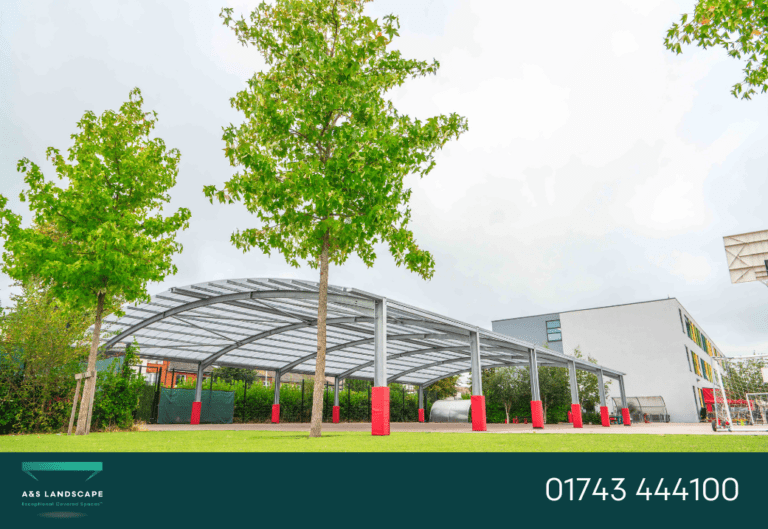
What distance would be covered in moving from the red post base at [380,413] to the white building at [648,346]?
4142cm

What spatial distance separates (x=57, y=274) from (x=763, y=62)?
61.2 ft

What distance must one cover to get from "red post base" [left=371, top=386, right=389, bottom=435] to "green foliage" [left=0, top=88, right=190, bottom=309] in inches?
303

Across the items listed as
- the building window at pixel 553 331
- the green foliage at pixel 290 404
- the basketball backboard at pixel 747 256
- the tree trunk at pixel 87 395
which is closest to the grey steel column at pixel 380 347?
the tree trunk at pixel 87 395

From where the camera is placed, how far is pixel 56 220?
43.1 ft

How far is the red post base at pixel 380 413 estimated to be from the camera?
13.4m

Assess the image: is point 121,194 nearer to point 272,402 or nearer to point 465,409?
point 272,402

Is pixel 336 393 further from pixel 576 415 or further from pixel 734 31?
pixel 734 31

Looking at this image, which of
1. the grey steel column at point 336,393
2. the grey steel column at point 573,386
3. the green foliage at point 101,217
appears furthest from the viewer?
the grey steel column at point 336,393

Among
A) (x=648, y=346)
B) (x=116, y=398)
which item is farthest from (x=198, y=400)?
(x=648, y=346)

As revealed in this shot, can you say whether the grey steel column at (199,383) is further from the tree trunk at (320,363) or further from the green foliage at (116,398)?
the tree trunk at (320,363)

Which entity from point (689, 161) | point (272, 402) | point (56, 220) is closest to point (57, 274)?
point (56, 220)

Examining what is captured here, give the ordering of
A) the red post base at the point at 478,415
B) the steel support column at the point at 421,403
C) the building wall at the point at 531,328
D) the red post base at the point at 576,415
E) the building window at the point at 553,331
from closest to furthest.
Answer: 1. the red post base at the point at 478,415
2. the red post base at the point at 576,415
3. the steel support column at the point at 421,403
4. the building window at the point at 553,331
5. the building wall at the point at 531,328
